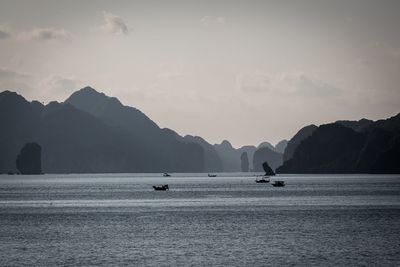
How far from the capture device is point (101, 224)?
116 m

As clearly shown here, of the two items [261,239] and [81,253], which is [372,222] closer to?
[261,239]

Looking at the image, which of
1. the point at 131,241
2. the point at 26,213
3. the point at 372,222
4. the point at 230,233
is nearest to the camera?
the point at 131,241

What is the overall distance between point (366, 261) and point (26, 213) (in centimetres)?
9087

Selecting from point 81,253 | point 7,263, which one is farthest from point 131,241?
point 7,263

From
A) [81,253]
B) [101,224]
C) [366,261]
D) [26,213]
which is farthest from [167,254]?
[26,213]

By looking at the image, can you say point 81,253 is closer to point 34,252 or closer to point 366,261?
point 34,252

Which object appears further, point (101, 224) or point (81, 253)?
point (101, 224)

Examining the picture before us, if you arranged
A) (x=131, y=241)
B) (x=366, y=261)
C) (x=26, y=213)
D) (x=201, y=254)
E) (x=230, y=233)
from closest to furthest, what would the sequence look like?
(x=366, y=261), (x=201, y=254), (x=131, y=241), (x=230, y=233), (x=26, y=213)

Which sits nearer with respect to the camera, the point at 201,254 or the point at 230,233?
the point at 201,254

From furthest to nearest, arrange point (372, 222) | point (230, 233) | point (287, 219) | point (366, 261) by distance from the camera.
Answer: point (287, 219) → point (372, 222) → point (230, 233) → point (366, 261)

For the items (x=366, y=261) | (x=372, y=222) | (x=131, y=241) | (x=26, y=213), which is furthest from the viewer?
(x=26, y=213)

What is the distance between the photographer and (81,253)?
79.2m

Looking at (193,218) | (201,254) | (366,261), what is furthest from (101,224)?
(366,261)

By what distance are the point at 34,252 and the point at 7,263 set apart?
879 cm
